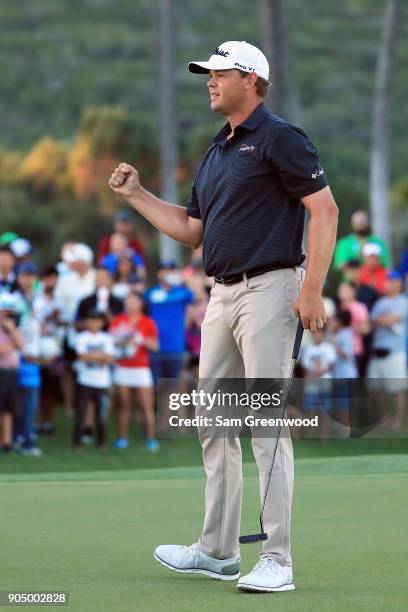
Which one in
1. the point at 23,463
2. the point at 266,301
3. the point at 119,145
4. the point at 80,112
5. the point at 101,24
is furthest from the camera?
the point at 101,24

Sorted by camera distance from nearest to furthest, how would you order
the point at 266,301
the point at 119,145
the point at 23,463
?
1. the point at 266,301
2. the point at 23,463
3. the point at 119,145

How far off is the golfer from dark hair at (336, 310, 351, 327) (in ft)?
30.7

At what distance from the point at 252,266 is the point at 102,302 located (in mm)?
8915

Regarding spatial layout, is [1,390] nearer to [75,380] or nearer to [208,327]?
[75,380]

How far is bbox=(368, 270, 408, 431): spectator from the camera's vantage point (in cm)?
1569

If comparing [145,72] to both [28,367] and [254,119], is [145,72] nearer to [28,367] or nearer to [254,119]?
[28,367]

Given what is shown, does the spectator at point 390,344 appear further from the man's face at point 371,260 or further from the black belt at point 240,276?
the black belt at point 240,276

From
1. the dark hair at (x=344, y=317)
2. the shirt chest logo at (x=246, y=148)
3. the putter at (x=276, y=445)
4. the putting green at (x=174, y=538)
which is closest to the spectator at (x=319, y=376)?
the dark hair at (x=344, y=317)

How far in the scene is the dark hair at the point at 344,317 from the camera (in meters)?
15.4

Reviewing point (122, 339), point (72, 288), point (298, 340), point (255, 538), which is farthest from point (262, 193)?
point (72, 288)

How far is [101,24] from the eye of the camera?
6131 cm

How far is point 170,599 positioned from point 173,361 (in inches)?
402

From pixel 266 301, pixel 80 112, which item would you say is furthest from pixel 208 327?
pixel 80 112

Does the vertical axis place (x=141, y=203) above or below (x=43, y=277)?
above
